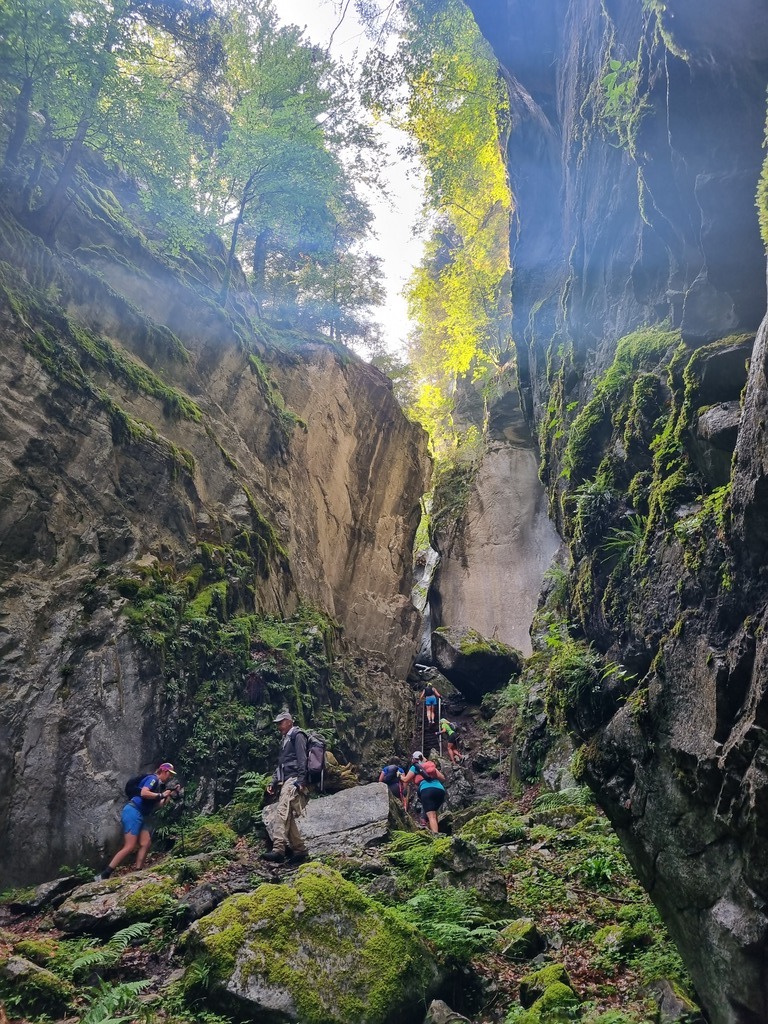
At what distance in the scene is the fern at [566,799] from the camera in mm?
9922

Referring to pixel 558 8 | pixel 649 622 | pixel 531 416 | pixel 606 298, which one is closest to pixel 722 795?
pixel 649 622

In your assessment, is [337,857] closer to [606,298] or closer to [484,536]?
[606,298]

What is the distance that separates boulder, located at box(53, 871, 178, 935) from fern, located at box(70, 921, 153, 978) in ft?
1.23

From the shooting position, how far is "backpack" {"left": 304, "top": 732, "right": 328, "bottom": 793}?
366 inches

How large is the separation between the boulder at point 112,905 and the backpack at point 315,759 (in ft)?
8.71

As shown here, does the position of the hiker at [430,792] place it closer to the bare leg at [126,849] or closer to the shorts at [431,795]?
the shorts at [431,795]

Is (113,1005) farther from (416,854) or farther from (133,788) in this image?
(133,788)

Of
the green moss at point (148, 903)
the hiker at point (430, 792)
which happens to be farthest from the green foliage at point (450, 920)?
the hiker at point (430, 792)

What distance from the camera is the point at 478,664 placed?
20.9 m

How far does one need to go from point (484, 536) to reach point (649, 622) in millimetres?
19551

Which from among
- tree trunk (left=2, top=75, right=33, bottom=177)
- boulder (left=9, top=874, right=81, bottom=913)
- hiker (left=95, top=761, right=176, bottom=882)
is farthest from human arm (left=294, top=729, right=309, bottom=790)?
tree trunk (left=2, top=75, right=33, bottom=177)

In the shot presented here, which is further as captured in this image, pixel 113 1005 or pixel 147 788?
pixel 147 788

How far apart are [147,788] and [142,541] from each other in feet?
14.5

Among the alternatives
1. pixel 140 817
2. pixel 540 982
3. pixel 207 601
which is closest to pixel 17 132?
pixel 207 601
